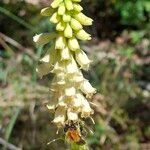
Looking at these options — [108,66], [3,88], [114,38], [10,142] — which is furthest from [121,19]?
[10,142]

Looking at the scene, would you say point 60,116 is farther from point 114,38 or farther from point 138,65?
point 114,38

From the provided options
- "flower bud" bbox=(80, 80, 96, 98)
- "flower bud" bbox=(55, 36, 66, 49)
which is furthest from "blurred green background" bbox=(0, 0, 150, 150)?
"flower bud" bbox=(55, 36, 66, 49)

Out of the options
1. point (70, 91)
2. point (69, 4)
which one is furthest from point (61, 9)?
point (70, 91)

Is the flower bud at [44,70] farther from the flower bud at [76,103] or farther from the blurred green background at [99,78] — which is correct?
the blurred green background at [99,78]

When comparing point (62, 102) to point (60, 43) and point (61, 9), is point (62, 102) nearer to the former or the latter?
point (60, 43)

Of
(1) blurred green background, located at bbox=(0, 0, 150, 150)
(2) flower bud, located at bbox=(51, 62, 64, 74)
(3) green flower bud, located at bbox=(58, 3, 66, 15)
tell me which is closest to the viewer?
(3) green flower bud, located at bbox=(58, 3, 66, 15)

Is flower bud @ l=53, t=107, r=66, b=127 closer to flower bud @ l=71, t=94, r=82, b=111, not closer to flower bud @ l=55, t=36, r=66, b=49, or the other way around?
flower bud @ l=71, t=94, r=82, b=111
